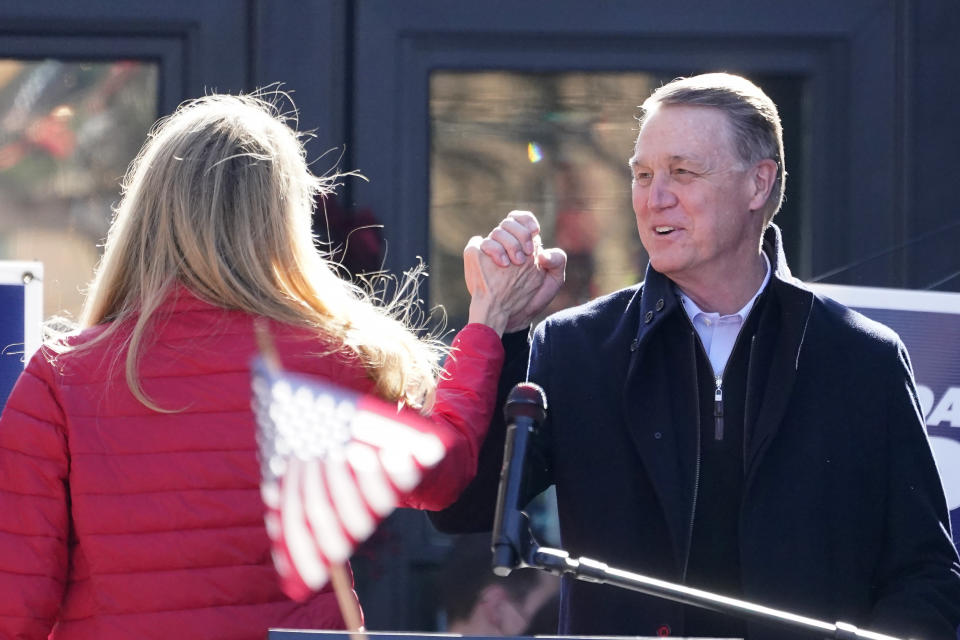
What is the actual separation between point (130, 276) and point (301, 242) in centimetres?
29

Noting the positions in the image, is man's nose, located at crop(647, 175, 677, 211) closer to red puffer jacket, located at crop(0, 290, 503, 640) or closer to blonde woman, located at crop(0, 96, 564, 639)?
blonde woman, located at crop(0, 96, 564, 639)

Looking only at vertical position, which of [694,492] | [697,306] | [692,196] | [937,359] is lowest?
[694,492]

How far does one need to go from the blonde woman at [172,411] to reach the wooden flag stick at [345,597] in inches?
1.1

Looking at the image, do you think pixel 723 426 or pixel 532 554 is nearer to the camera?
pixel 532 554

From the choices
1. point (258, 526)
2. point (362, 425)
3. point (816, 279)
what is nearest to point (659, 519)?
point (362, 425)

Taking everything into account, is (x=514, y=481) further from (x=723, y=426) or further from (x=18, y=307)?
(x=18, y=307)

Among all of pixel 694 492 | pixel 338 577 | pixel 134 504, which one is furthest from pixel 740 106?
pixel 134 504

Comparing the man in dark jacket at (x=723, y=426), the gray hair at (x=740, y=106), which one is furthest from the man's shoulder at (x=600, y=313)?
the gray hair at (x=740, y=106)

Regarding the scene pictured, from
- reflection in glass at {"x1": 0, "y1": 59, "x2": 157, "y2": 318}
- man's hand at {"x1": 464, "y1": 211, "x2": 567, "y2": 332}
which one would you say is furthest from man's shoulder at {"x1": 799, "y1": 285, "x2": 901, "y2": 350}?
reflection in glass at {"x1": 0, "y1": 59, "x2": 157, "y2": 318}

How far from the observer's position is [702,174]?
2518mm

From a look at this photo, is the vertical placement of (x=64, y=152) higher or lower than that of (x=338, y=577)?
higher

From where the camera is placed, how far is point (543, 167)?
360 centimetres

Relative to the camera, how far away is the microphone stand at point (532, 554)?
1586 mm

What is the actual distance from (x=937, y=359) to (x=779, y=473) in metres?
0.68
